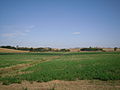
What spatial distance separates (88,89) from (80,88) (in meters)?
0.64

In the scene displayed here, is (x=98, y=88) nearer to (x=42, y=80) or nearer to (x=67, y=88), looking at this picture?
(x=67, y=88)

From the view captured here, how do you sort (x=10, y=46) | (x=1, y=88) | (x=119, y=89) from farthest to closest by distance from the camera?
(x=10, y=46), (x=1, y=88), (x=119, y=89)

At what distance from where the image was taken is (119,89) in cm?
834

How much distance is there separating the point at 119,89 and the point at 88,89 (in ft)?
7.21

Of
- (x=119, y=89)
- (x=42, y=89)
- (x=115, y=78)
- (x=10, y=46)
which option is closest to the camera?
(x=119, y=89)

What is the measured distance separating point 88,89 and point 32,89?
433 centimetres

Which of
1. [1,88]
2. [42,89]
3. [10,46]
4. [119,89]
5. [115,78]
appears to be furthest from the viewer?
[10,46]

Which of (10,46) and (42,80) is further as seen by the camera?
(10,46)

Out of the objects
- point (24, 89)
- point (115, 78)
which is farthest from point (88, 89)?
point (24, 89)

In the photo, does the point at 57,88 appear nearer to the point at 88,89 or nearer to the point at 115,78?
the point at 88,89

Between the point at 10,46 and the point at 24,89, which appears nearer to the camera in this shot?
the point at 24,89

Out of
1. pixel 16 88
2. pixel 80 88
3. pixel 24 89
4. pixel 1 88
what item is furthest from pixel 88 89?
pixel 1 88

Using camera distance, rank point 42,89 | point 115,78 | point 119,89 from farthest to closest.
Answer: point 115,78
point 42,89
point 119,89

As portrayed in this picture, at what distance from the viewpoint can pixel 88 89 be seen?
8.70m
